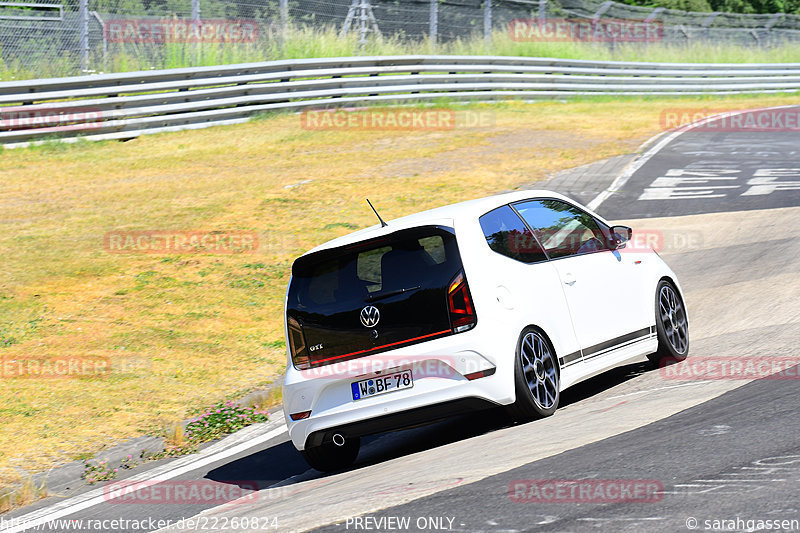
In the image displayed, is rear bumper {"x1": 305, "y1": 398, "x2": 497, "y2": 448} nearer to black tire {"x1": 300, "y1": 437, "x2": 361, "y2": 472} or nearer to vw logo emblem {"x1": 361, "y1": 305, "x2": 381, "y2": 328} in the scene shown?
black tire {"x1": 300, "y1": 437, "x2": 361, "y2": 472}

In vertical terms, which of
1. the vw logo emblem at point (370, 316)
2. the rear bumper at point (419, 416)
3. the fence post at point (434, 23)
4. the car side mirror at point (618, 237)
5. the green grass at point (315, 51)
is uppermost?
the fence post at point (434, 23)

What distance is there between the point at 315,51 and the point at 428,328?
63.6ft

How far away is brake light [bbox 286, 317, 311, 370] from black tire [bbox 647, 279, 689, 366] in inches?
121

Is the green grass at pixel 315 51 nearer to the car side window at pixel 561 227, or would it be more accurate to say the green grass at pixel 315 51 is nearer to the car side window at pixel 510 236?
the car side window at pixel 561 227

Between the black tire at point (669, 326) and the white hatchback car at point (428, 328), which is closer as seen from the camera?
the white hatchback car at point (428, 328)

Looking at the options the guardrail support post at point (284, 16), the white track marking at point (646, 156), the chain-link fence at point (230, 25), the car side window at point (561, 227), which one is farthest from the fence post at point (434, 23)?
the car side window at point (561, 227)

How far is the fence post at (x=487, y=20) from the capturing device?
29.3m

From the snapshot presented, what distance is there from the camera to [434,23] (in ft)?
91.0

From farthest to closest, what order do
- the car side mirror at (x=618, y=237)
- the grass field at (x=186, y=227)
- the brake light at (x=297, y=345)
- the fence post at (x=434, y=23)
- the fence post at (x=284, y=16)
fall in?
the fence post at (x=434, y=23) < the fence post at (x=284, y=16) < the grass field at (x=186, y=227) < the car side mirror at (x=618, y=237) < the brake light at (x=297, y=345)

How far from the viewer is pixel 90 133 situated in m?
20.3

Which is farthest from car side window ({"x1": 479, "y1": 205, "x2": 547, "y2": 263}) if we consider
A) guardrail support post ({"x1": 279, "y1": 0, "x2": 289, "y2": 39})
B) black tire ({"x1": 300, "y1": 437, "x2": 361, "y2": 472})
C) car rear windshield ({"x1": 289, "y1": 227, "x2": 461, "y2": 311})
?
guardrail support post ({"x1": 279, "y1": 0, "x2": 289, "y2": 39})

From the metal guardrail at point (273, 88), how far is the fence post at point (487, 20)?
6.33 ft

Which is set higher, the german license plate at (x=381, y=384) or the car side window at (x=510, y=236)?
the car side window at (x=510, y=236)

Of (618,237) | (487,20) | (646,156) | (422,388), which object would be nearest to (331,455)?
(422,388)
